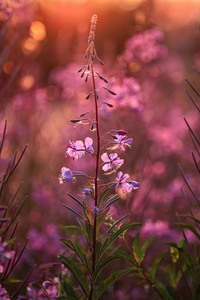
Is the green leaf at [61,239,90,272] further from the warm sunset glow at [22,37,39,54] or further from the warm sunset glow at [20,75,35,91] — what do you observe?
the warm sunset glow at [20,75,35,91]

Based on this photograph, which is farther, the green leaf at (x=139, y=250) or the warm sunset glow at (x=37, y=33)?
the warm sunset glow at (x=37, y=33)

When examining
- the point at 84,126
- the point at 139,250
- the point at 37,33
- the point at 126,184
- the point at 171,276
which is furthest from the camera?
the point at 84,126

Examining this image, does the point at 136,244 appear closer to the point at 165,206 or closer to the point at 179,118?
the point at 165,206

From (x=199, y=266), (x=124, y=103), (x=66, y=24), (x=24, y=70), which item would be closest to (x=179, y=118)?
(x=24, y=70)

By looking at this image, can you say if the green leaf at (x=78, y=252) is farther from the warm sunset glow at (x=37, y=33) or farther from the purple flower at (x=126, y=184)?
the warm sunset glow at (x=37, y=33)

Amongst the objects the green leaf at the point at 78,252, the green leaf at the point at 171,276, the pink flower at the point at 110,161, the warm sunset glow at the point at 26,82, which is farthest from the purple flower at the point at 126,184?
the warm sunset glow at the point at 26,82

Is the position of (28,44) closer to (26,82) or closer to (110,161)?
(26,82)

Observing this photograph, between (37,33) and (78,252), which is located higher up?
(37,33)

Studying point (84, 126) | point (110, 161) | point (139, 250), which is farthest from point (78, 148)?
point (84, 126)

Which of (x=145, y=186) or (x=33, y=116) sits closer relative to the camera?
(x=145, y=186)

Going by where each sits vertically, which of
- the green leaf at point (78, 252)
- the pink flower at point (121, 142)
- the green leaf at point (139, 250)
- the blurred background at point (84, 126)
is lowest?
the green leaf at point (139, 250)

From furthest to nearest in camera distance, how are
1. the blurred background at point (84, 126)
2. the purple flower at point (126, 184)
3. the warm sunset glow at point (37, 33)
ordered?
the warm sunset glow at point (37, 33)
the blurred background at point (84, 126)
the purple flower at point (126, 184)
